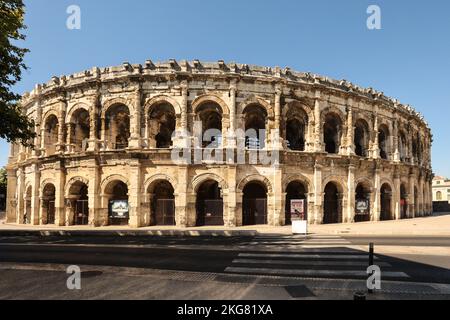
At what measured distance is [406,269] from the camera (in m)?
7.59

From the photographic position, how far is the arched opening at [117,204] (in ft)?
63.6

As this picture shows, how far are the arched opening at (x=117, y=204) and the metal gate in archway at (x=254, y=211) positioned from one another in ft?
25.7

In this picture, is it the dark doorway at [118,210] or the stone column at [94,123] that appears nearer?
the dark doorway at [118,210]

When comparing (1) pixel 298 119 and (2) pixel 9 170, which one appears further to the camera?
(2) pixel 9 170

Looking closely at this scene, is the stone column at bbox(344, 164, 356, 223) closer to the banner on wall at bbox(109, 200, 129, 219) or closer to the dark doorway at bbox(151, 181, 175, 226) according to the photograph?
the dark doorway at bbox(151, 181, 175, 226)

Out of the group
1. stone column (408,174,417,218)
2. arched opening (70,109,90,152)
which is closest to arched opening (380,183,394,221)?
stone column (408,174,417,218)

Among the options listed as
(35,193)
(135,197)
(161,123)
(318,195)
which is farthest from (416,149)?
(35,193)

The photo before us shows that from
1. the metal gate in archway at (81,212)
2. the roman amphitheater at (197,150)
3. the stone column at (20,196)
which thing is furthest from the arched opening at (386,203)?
the stone column at (20,196)

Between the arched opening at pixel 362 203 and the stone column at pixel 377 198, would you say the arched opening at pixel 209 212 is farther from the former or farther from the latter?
the stone column at pixel 377 198

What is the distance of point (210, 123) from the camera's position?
2334cm
